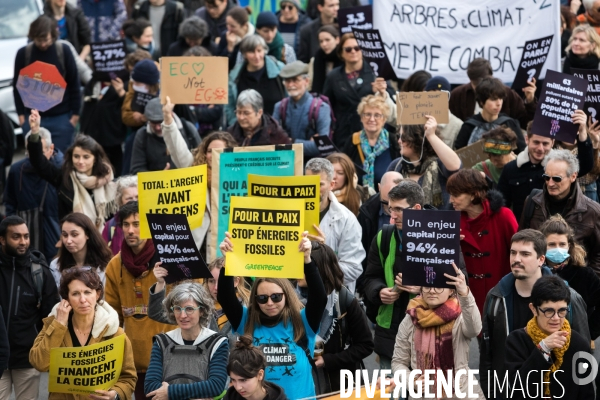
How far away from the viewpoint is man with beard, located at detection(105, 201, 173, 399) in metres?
8.48

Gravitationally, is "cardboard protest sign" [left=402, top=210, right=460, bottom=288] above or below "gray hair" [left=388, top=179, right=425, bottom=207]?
below

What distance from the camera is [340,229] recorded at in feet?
30.3

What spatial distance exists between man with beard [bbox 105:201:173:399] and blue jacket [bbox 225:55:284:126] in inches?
189

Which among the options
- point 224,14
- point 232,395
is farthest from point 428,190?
point 224,14

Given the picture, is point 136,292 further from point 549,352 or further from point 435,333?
point 549,352

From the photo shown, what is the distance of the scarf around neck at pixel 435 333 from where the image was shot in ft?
24.8

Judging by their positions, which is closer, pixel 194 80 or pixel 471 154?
pixel 471 154

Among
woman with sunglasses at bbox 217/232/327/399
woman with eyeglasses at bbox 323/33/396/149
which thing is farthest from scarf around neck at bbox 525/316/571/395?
woman with eyeglasses at bbox 323/33/396/149

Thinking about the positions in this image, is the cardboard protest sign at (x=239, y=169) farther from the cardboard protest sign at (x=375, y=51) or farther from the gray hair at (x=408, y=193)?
the cardboard protest sign at (x=375, y=51)

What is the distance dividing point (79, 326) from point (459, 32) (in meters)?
6.59

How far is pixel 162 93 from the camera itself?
10.8 meters

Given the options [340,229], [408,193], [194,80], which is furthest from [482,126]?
[408,193]

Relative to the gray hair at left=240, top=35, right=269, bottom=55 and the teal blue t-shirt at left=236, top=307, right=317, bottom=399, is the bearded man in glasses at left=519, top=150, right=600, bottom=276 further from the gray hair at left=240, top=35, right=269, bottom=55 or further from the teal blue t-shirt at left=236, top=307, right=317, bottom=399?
the gray hair at left=240, top=35, right=269, bottom=55

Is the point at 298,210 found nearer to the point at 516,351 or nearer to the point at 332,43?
the point at 516,351
